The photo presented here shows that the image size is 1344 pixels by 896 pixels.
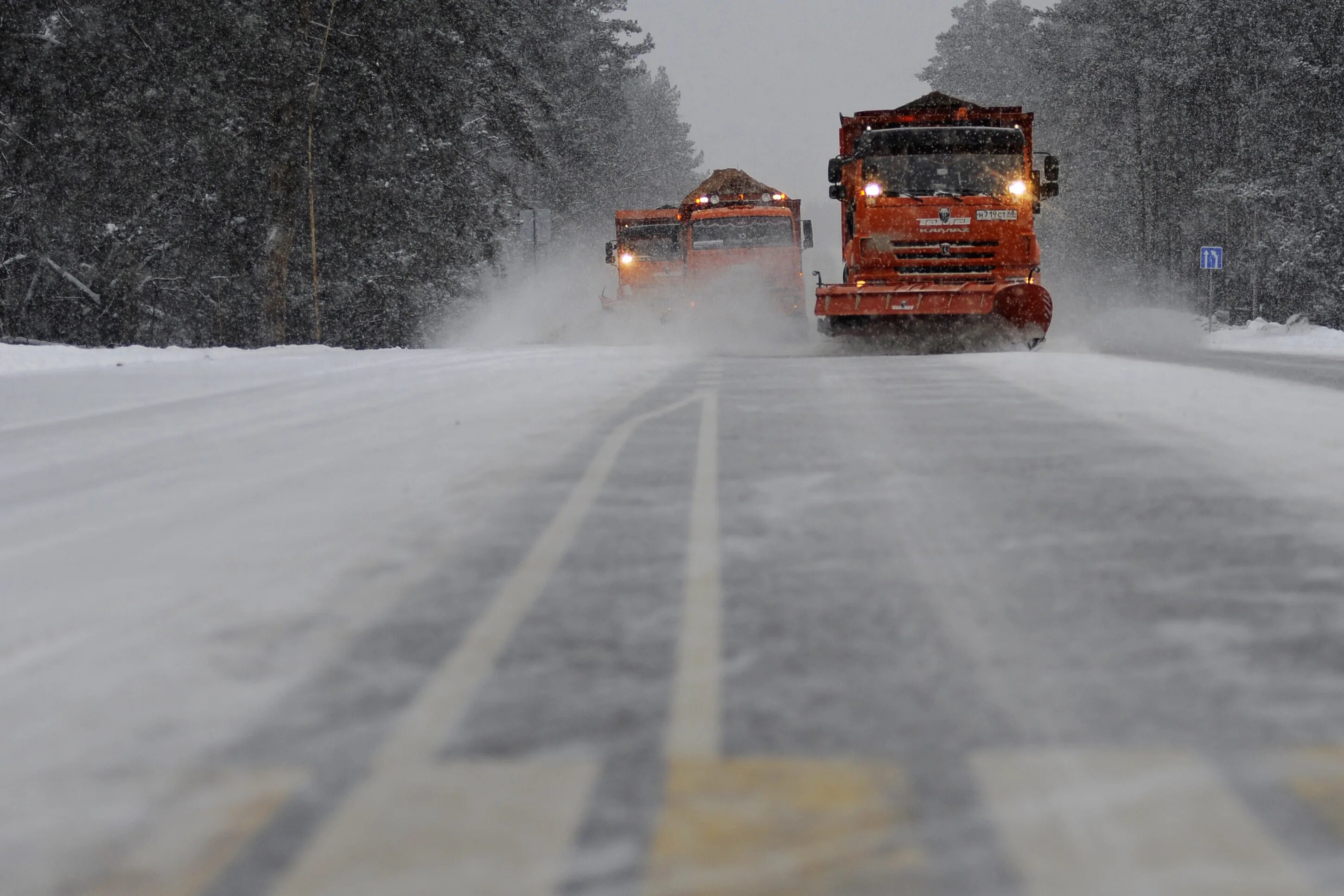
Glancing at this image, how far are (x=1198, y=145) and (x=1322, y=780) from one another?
1904 inches

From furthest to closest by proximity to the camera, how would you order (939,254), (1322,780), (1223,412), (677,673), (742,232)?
(742,232), (939,254), (1223,412), (677,673), (1322,780)

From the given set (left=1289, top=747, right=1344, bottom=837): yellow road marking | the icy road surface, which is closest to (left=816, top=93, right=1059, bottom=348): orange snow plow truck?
the icy road surface

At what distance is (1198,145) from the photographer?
4634 centimetres

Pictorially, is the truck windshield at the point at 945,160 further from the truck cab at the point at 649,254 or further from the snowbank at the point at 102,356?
the truck cab at the point at 649,254

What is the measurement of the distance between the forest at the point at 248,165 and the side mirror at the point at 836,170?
7856 millimetres

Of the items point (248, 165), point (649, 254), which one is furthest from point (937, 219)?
point (649, 254)

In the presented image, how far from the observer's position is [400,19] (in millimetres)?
22469

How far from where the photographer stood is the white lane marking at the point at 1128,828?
1.93 meters

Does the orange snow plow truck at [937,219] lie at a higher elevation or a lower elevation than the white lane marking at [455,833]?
higher

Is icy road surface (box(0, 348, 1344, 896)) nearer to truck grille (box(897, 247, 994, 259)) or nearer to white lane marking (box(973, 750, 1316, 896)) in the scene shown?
white lane marking (box(973, 750, 1316, 896))

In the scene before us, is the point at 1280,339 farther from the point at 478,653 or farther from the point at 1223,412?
the point at 478,653

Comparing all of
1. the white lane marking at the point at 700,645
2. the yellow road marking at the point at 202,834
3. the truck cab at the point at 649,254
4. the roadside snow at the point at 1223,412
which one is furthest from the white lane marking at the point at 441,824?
the truck cab at the point at 649,254

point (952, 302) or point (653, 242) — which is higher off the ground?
point (653, 242)

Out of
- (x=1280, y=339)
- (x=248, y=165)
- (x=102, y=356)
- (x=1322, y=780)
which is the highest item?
(x=248, y=165)
